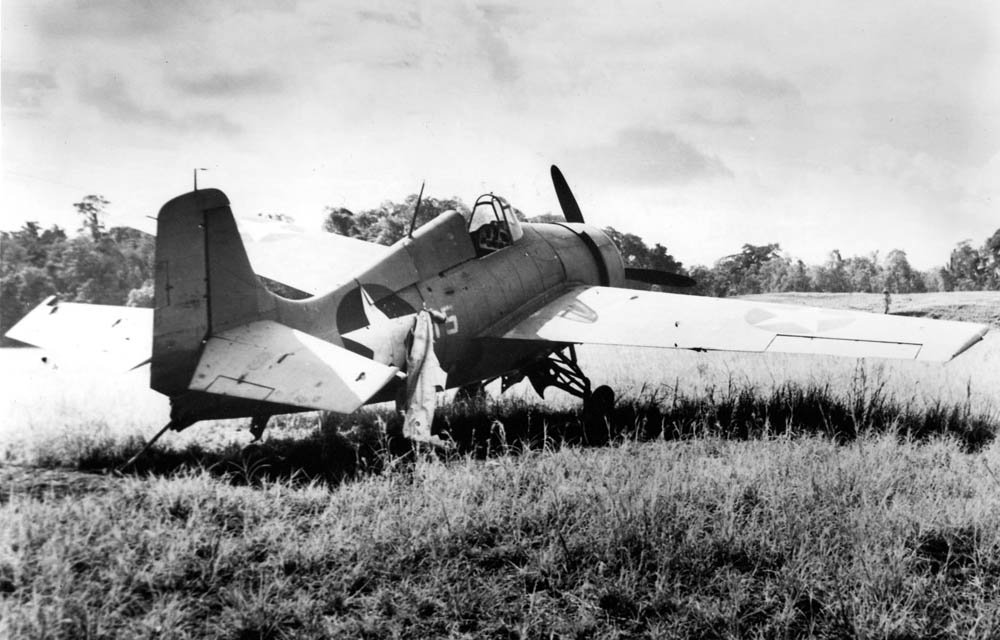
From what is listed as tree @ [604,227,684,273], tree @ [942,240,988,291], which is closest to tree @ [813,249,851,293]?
tree @ [942,240,988,291]

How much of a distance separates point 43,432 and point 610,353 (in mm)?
10227

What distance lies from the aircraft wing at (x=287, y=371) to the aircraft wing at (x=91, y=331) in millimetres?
795

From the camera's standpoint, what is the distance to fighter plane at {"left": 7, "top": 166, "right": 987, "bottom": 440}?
4.69 meters

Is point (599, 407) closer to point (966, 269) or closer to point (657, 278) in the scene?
point (657, 278)

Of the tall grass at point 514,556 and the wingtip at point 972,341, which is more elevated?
the wingtip at point 972,341

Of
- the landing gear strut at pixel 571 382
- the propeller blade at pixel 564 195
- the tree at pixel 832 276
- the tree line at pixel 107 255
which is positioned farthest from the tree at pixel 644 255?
the tree at pixel 832 276

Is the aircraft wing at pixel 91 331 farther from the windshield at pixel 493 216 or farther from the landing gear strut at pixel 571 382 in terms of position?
the landing gear strut at pixel 571 382

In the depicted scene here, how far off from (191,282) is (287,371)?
3.64 ft

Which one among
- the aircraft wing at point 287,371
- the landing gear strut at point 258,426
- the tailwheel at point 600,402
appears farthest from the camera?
the tailwheel at point 600,402

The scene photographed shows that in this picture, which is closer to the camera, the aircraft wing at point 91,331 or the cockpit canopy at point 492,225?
the aircraft wing at point 91,331

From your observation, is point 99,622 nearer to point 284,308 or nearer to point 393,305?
point 284,308

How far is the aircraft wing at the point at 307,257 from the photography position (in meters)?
9.09

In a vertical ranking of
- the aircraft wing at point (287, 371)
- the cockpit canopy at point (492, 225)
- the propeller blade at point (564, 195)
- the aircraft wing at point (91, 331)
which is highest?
the propeller blade at point (564, 195)

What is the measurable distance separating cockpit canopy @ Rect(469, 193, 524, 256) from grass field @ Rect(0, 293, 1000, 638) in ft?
9.43
